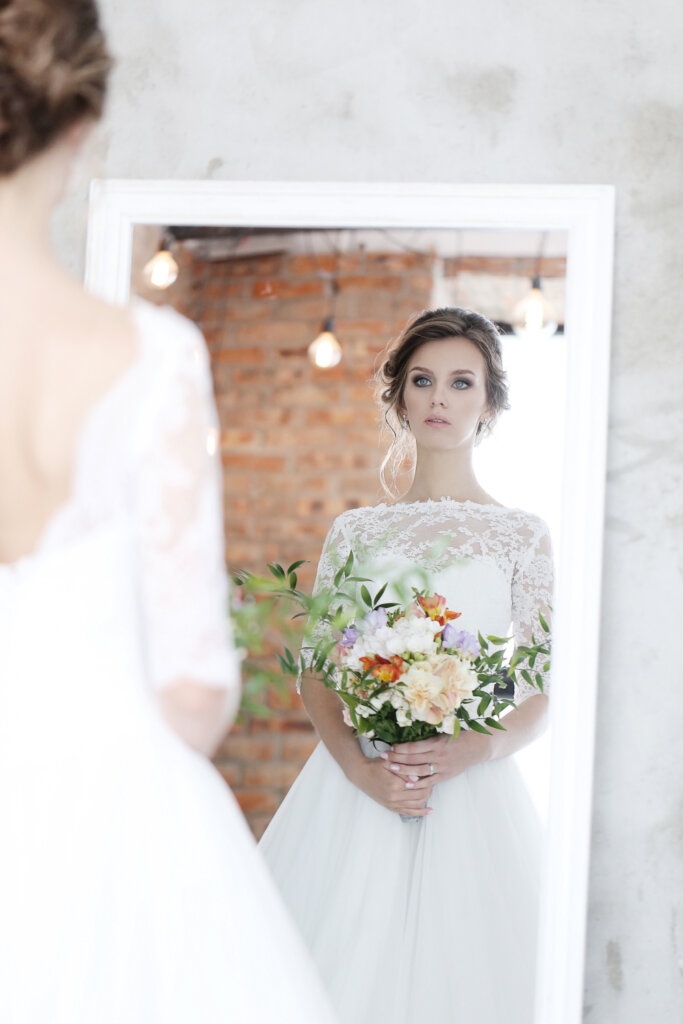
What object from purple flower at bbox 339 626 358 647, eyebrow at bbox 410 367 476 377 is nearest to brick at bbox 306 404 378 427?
eyebrow at bbox 410 367 476 377

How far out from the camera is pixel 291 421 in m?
1.81

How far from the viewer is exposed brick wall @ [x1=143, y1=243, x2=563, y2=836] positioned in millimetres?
1781

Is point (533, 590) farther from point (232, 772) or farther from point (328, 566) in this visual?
point (232, 772)

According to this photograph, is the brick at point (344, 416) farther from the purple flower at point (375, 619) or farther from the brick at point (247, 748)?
the brick at point (247, 748)

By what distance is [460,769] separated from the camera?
1759mm

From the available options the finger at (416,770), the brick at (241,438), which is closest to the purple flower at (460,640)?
the finger at (416,770)

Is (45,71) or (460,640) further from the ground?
(45,71)

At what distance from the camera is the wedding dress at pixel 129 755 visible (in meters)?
0.96

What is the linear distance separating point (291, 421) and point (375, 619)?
1.19 ft

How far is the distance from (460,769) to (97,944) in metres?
0.89

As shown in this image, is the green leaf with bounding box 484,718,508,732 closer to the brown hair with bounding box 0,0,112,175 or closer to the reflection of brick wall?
the reflection of brick wall

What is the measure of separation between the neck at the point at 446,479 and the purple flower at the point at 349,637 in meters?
0.23

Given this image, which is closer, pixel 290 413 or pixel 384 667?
pixel 384 667

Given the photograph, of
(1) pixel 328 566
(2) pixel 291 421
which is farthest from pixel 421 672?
(2) pixel 291 421
